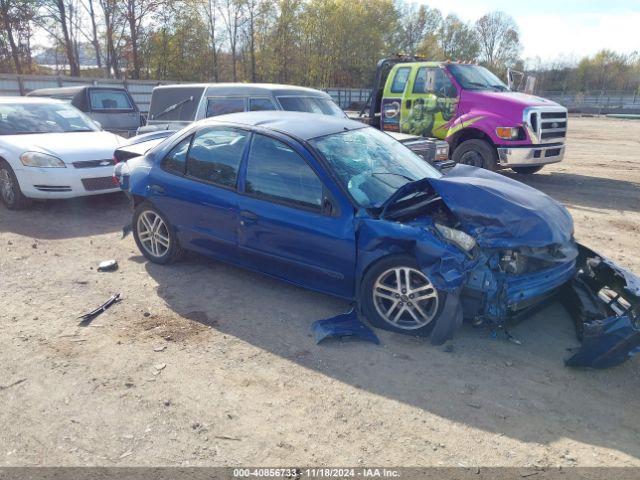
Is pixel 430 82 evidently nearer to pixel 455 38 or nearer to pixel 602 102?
pixel 602 102

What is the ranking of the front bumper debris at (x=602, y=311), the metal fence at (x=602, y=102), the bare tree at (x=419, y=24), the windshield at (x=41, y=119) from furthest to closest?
the bare tree at (x=419, y=24) < the metal fence at (x=602, y=102) < the windshield at (x=41, y=119) < the front bumper debris at (x=602, y=311)

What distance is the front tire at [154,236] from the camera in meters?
5.05

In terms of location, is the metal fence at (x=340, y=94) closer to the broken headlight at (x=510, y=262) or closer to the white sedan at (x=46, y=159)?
the white sedan at (x=46, y=159)

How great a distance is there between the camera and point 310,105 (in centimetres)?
837

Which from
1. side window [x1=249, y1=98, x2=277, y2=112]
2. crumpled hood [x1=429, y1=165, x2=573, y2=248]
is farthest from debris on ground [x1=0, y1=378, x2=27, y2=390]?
side window [x1=249, y1=98, x2=277, y2=112]

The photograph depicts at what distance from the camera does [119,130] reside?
12.4m

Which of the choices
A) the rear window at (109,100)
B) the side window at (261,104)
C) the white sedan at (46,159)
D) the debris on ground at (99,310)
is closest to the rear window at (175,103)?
the side window at (261,104)

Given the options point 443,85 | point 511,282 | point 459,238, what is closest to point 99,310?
point 459,238

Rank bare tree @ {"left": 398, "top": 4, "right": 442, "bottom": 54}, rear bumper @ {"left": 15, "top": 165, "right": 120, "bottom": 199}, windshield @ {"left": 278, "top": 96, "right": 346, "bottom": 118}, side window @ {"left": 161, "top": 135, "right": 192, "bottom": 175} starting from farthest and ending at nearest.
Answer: bare tree @ {"left": 398, "top": 4, "right": 442, "bottom": 54} < windshield @ {"left": 278, "top": 96, "right": 346, "bottom": 118} < rear bumper @ {"left": 15, "top": 165, "right": 120, "bottom": 199} < side window @ {"left": 161, "top": 135, "right": 192, "bottom": 175}

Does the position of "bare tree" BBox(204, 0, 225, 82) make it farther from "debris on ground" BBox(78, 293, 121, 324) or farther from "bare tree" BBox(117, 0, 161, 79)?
"debris on ground" BBox(78, 293, 121, 324)

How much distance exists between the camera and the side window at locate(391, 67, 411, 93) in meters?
10.3

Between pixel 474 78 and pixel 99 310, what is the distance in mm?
8309

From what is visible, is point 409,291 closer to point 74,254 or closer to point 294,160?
point 294,160

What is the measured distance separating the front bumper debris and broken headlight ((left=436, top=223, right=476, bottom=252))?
950 millimetres
